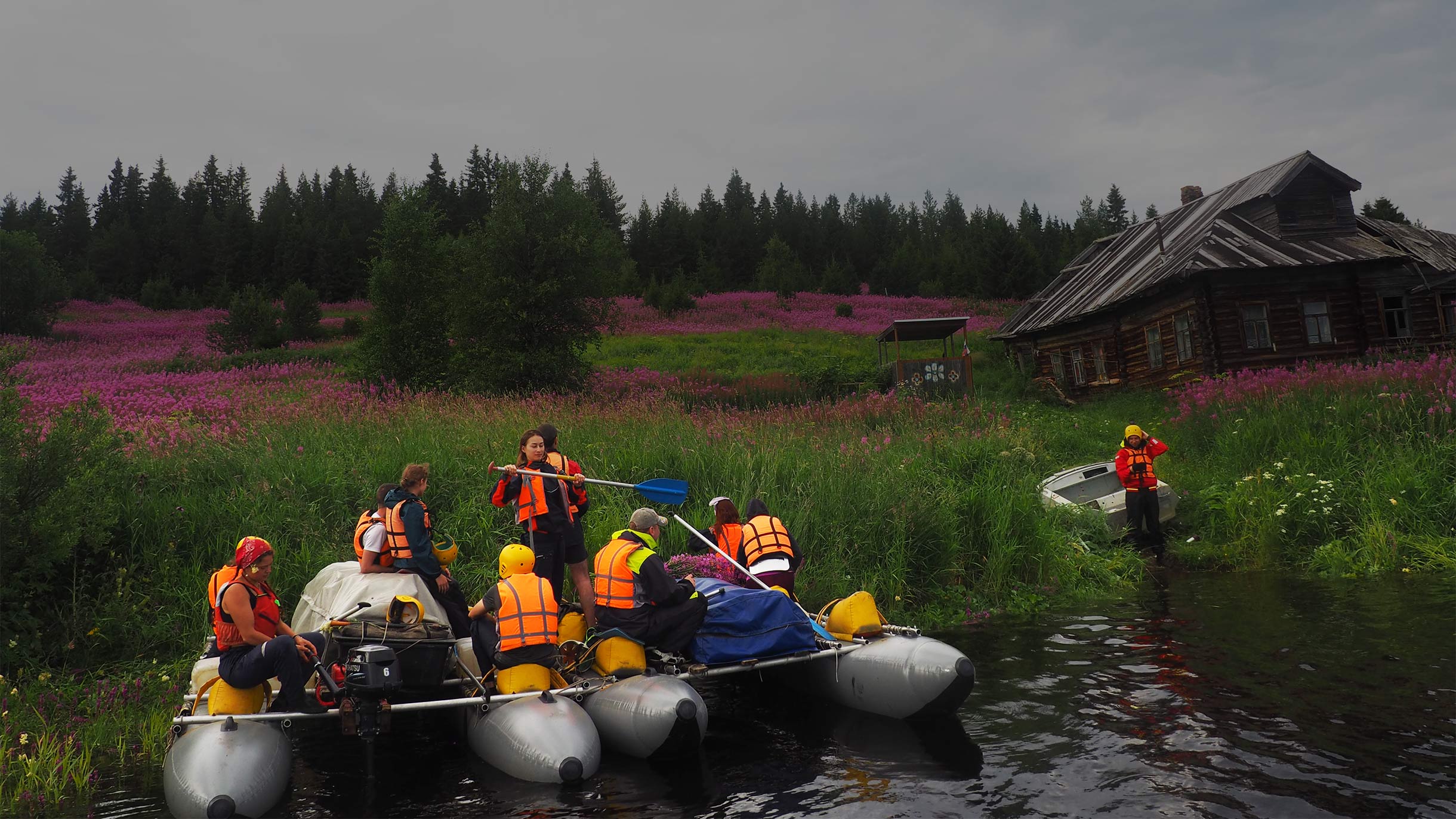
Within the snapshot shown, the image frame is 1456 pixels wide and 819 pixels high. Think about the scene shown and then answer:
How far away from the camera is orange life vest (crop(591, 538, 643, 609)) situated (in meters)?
7.61

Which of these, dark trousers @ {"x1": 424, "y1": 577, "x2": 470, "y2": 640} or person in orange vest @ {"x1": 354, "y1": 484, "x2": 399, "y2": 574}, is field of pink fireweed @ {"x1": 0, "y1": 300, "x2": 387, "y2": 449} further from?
dark trousers @ {"x1": 424, "y1": 577, "x2": 470, "y2": 640}

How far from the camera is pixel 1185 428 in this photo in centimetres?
1802

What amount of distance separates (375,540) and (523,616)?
6.44 feet

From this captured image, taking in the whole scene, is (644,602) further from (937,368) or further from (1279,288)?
(1279,288)

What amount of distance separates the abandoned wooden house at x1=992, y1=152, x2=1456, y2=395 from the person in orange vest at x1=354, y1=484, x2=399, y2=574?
70.8 feet

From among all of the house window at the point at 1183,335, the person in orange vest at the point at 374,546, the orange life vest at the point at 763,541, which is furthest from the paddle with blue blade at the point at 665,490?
the house window at the point at 1183,335

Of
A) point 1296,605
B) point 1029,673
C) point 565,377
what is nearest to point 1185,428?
point 1296,605

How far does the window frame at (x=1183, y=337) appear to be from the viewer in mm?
24594

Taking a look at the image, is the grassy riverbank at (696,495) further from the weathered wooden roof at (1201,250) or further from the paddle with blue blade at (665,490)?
the weathered wooden roof at (1201,250)

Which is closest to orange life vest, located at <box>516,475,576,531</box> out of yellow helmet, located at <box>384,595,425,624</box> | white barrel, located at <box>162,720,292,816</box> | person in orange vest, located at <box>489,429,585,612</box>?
person in orange vest, located at <box>489,429,585,612</box>

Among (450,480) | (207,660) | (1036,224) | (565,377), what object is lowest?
(207,660)

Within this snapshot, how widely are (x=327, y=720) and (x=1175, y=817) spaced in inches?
270

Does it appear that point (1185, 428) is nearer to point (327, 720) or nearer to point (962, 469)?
point (962, 469)

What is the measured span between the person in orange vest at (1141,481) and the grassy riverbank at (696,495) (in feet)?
1.42
